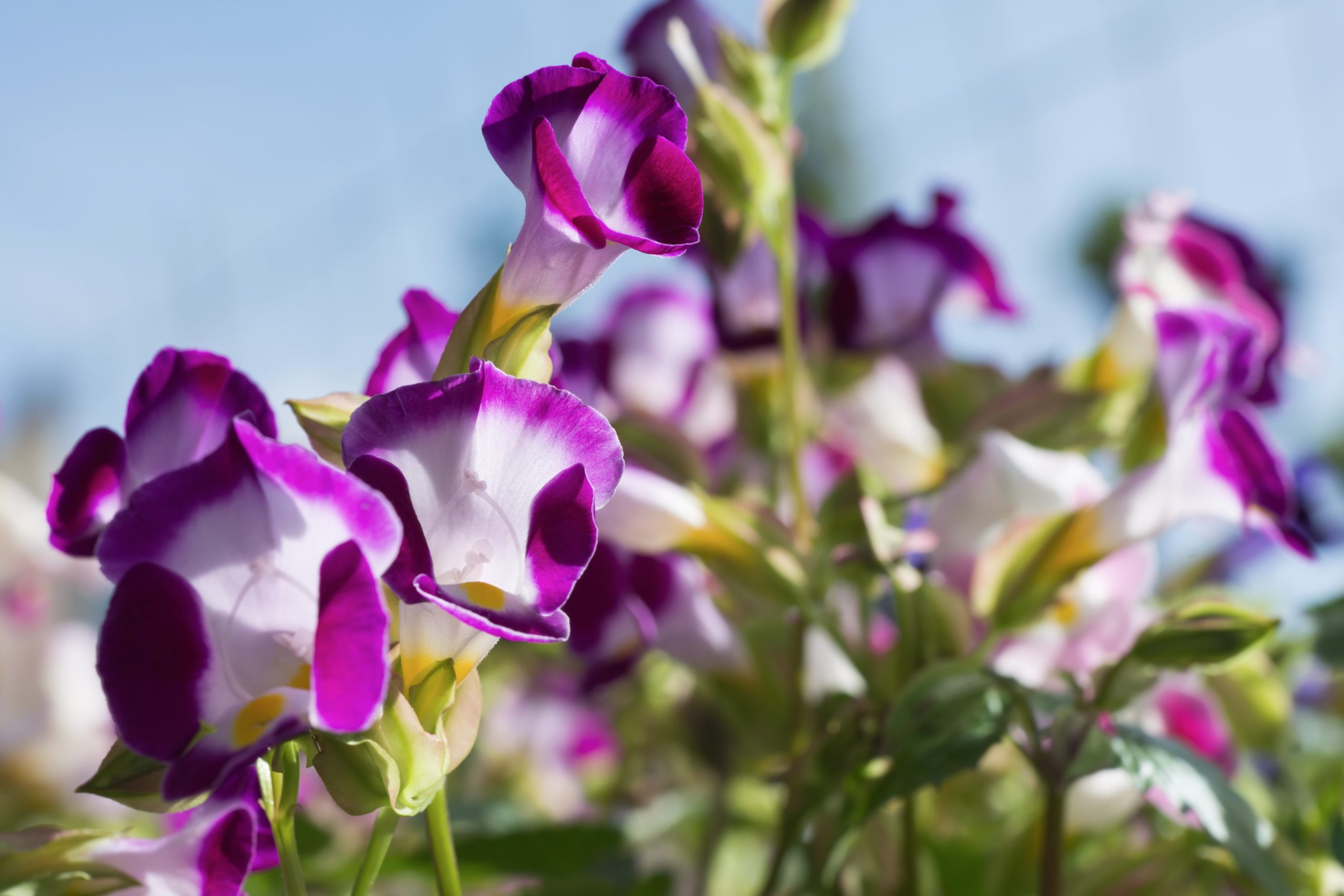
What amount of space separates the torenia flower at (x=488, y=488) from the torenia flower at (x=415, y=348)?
0.19 feet

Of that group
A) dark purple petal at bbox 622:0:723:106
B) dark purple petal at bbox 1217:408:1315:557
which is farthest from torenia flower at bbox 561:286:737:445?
dark purple petal at bbox 1217:408:1315:557

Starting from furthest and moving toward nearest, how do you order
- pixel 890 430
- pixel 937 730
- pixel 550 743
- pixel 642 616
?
pixel 550 743 → pixel 890 430 → pixel 642 616 → pixel 937 730

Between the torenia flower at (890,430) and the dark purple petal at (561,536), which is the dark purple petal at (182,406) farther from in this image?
the torenia flower at (890,430)

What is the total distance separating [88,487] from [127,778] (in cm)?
7

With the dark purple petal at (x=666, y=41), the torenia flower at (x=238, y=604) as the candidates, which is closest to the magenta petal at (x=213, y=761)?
the torenia flower at (x=238, y=604)

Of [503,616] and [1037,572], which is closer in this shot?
[503,616]

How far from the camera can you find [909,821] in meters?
0.36

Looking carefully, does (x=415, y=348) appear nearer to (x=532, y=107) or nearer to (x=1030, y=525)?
(x=532, y=107)

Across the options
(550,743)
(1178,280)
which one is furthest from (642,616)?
(550,743)

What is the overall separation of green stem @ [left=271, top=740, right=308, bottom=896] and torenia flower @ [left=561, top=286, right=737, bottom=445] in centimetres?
34

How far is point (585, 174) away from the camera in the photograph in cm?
25

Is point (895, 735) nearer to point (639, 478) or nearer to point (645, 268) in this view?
point (639, 478)

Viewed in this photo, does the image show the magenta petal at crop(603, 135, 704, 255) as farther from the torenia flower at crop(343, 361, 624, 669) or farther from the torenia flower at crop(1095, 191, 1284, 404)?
the torenia flower at crop(1095, 191, 1284, 404)

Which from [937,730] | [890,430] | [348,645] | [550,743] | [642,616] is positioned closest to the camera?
[348,645]
